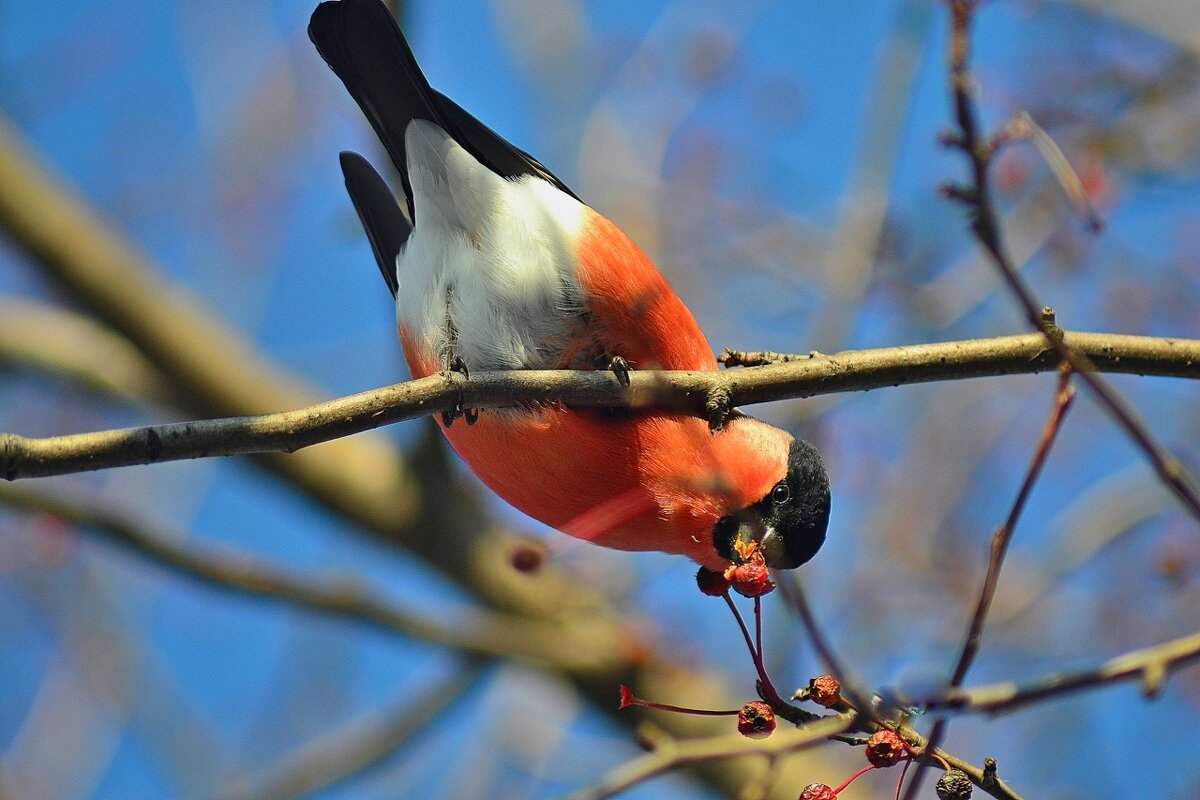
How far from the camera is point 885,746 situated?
1.49m

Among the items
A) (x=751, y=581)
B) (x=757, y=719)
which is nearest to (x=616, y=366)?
(x=751, y=581)

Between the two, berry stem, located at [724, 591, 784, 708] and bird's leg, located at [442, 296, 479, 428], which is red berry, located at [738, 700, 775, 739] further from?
bird's leg, located at [442, 296, 479, 428]

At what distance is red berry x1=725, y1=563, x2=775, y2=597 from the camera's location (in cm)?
197

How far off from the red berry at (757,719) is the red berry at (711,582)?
1.39 ft

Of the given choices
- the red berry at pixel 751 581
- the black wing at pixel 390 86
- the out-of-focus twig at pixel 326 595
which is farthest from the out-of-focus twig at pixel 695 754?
the out-of-focus twig at pixel 326 595

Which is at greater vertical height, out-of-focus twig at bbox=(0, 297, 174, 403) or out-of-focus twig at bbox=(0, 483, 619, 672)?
out-of-focus twig at bbox=(0, 297, 174, 403)

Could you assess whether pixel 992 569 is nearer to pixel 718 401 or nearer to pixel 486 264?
pixel 718 401

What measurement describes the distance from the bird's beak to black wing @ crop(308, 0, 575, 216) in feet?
3.85

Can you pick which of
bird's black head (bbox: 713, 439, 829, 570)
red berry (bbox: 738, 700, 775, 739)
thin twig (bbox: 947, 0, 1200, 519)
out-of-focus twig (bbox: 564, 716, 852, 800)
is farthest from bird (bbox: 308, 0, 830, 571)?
thin twig (bbox: 947, 0, 1200, 519)

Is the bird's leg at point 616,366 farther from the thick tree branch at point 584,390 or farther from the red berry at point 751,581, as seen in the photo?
the red berry at point 751,581

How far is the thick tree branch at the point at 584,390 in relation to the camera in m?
A: 1.62

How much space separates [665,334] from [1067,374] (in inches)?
55.0

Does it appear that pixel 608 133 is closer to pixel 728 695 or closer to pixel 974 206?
pixel 728 695

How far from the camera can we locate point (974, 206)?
1.21 m
